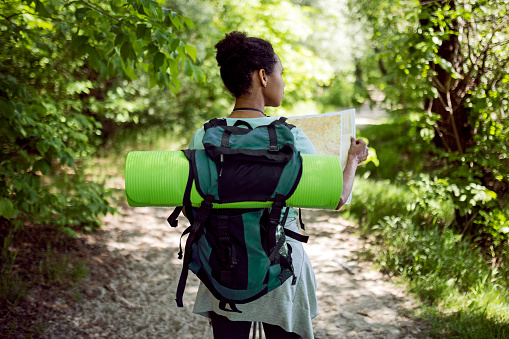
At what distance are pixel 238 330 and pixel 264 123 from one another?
0.87m

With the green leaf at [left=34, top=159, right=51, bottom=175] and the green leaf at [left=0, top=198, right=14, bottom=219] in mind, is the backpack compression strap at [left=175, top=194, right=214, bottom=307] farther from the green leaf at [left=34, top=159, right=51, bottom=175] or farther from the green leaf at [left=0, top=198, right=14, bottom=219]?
the green leaf at [left=34, top=159, right=51, bottom=175]

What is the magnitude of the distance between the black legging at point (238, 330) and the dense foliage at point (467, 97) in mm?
2904

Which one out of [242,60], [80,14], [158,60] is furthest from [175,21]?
[242,60]

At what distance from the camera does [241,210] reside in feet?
4.97

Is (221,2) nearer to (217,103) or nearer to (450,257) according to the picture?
(217,103)

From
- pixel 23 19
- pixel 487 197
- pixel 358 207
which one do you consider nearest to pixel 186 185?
pixel 23 19

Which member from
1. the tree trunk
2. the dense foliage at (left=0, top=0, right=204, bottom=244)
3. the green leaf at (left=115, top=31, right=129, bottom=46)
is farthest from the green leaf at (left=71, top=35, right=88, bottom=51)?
the tree trunk

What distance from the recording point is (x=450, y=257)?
4043 mm

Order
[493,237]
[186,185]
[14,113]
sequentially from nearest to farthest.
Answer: [186,185] < [14,113] < [493,237]

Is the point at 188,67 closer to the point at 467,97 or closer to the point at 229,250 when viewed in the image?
the point at 229,250

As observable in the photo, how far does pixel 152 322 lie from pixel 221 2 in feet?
25.4

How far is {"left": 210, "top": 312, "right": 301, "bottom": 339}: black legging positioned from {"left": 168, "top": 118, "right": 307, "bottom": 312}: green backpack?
193 mm

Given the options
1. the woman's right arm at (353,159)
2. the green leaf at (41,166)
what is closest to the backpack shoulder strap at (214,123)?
the woman's right arm at (353,159)

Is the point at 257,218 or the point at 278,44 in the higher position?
the point at 278,44
